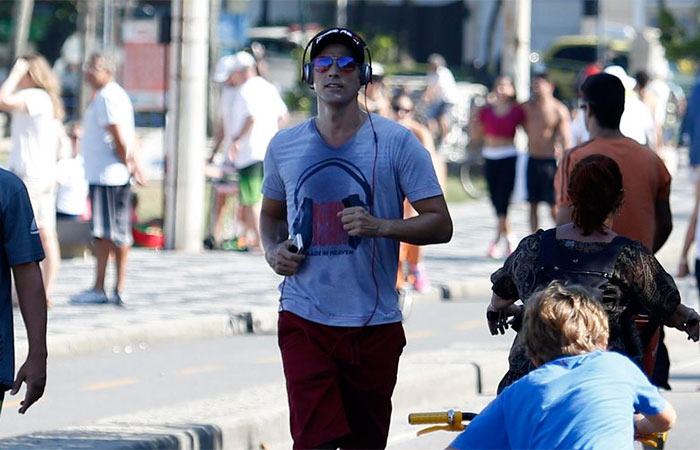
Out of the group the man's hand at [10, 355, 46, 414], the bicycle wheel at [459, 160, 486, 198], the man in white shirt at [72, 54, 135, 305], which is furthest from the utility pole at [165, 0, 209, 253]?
the man's hand at [10, 355, 46, 414]

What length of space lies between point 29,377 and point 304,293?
1056 mm

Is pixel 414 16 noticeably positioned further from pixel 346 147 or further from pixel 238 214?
pixel 346 147

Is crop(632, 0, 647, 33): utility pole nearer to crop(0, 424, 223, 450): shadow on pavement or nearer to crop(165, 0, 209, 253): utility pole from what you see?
crop(165, 0, 209, 253): utility pole

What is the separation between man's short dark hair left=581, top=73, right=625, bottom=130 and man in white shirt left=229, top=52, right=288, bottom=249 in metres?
9.21

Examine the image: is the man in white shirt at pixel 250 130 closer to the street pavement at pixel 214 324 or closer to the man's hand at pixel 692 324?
the street pavement at pixel 214 324

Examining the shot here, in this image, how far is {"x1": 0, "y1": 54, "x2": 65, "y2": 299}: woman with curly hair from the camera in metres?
12.2

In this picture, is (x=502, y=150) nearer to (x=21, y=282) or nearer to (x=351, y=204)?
(x=351, y=204)

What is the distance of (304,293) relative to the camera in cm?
594

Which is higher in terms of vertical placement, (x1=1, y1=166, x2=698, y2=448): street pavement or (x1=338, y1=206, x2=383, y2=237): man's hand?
(x1=338, y1=206, x2=383, y2=237): man's hand

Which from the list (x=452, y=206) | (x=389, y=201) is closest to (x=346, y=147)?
(x=389, y=201)

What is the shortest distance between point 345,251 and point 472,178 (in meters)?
22.6

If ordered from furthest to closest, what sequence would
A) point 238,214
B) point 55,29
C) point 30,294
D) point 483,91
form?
point 55,29
point 483,91
point 238,214
point 30,294

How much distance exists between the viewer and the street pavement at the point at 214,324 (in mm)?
7742

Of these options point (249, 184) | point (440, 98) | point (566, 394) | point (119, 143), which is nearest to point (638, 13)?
point (440, 98)
